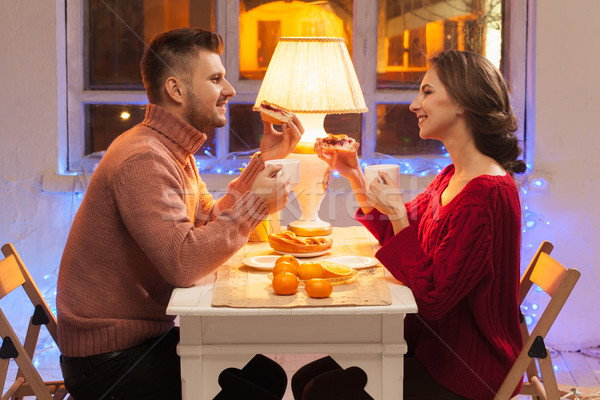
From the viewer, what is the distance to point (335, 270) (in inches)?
66.9

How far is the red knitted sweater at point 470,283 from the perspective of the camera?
5.31ft

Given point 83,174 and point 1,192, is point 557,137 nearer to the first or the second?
point 83,174

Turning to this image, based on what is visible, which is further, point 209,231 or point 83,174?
point 83,174

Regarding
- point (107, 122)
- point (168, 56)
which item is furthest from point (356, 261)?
point (107, 122)

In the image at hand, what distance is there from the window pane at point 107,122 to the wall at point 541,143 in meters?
0.22

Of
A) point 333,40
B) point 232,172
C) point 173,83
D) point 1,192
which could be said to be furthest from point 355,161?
point 1,192

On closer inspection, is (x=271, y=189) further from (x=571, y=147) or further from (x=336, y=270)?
(x=571, y=147)

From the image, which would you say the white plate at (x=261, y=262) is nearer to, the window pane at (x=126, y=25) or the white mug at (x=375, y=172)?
the white mug at (x=375, y=172)

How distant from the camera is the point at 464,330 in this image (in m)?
1.70

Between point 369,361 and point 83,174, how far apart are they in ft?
6.62

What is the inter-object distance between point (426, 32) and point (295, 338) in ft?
7.13

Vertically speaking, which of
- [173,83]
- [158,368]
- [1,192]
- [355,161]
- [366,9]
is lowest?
[158,368]

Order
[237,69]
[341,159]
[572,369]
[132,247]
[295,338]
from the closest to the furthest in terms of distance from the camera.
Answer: [295,338] → [132,247] → [341,159] → [572,369] → [237,69]

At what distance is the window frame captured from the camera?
3131 millimetres
